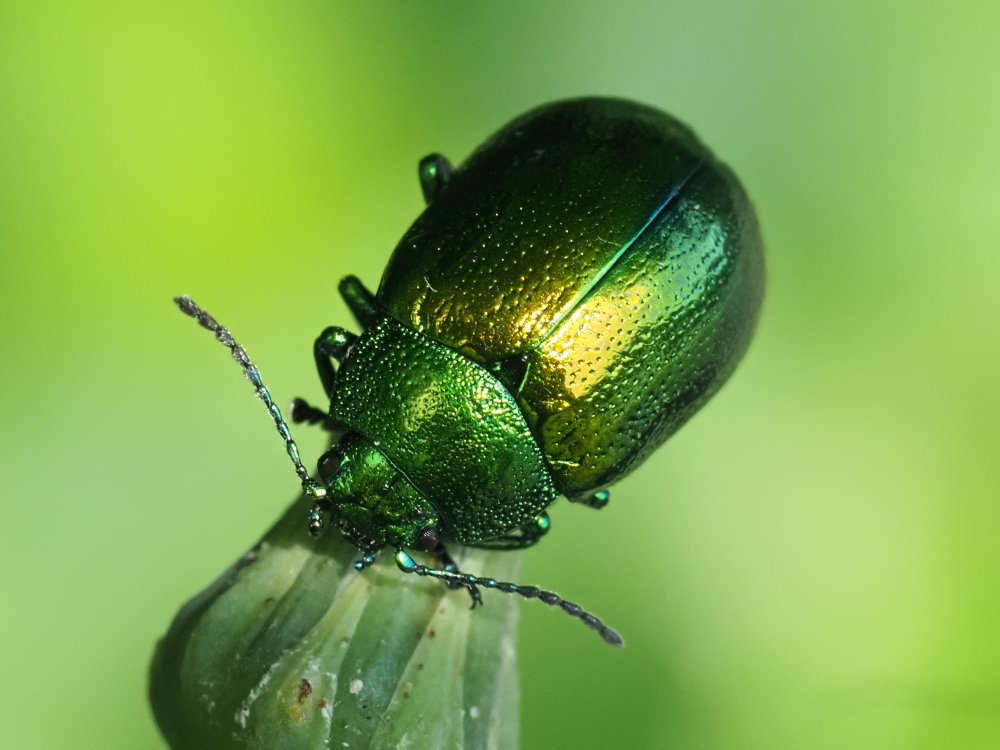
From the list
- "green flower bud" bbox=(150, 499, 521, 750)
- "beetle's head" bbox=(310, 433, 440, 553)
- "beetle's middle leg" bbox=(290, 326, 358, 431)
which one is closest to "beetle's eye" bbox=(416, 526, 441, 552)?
"beetle's head" bbox=(310, 433, 440, 553)

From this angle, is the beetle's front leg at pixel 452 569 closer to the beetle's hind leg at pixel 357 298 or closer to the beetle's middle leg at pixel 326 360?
the beetle's middle leg at pixel 326 360

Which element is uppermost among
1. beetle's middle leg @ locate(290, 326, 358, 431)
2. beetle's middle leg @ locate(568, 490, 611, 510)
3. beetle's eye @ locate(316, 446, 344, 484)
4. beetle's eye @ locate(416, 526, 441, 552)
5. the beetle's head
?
beetle's middle leg @ locate(290, 326, 358, 431)

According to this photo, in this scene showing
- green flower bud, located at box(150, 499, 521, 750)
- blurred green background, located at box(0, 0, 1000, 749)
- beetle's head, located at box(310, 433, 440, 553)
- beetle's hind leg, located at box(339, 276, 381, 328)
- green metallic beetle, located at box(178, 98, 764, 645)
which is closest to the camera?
green flower bud, located at box(150, 499, 521, 750)

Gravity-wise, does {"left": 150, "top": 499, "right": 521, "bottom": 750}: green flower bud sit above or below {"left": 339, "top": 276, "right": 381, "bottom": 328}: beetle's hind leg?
below

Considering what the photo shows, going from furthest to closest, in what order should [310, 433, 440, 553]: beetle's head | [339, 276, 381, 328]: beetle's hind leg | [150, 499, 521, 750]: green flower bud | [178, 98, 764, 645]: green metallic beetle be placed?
[339, 276, 381, 328]: beetle's hind leg → [178, 98, 764, 645]: green metallic beetle → [310, 433, 440, 553]: beetle's head → [150, 499, 521, 750]: green flower bud

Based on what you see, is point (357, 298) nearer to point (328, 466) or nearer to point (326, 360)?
point (326, 360)

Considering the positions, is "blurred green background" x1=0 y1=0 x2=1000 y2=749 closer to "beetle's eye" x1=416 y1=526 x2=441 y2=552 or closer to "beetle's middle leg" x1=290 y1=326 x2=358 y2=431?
"beetle's middle leg" x1=290 y1=326 x2=358 y2=431

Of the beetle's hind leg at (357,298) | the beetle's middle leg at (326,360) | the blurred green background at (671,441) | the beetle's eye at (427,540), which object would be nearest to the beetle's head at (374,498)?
the beetle's eye at (427,540)

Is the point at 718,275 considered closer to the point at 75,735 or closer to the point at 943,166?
the point at 943,166
